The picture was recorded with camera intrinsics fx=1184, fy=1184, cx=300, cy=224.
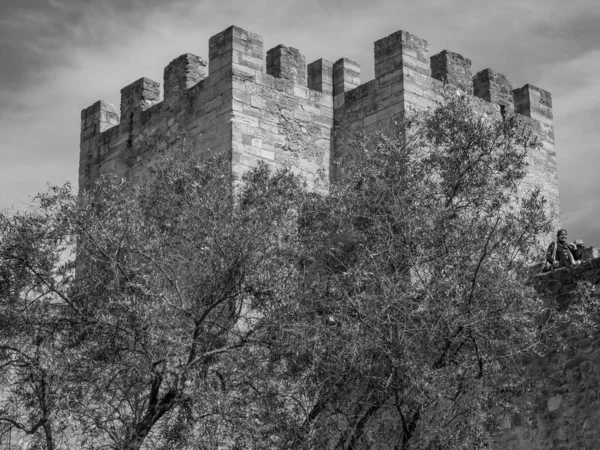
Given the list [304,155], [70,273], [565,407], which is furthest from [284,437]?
[304,155]

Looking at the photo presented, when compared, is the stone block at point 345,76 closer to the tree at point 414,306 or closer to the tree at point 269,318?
the tree at point 414,306

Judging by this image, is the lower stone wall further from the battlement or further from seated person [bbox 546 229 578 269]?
the battlement

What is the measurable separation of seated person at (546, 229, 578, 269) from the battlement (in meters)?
2.29

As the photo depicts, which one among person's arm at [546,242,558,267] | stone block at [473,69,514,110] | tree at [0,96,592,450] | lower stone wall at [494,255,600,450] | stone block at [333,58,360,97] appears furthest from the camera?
stone block at [473,69,514,110]

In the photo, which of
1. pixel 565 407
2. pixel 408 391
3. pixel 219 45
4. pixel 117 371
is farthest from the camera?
pixel 219 45

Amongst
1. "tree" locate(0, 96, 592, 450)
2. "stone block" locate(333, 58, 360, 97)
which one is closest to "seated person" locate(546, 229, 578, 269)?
"tree" locate(0, 96, 592, 450)

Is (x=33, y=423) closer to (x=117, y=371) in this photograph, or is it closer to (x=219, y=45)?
(x=117, y=371)

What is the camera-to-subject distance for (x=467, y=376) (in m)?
10.3

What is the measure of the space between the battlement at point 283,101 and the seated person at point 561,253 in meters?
2.29

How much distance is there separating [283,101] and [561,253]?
4246 mm

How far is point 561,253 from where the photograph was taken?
46.5 feet

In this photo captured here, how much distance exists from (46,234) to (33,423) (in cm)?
170

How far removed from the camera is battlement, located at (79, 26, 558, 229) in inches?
607

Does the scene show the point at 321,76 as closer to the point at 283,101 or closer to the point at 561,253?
the point at 283,101
